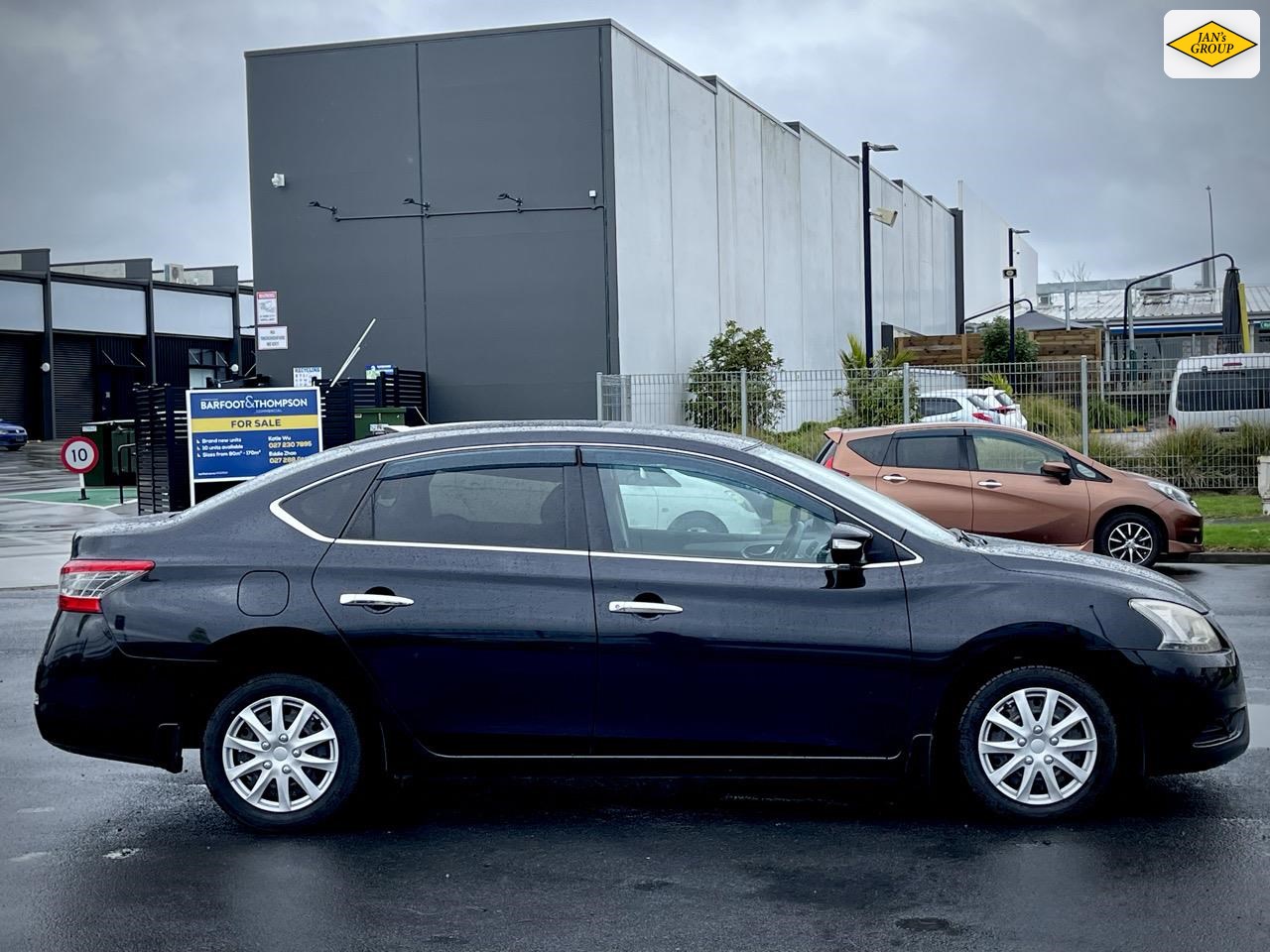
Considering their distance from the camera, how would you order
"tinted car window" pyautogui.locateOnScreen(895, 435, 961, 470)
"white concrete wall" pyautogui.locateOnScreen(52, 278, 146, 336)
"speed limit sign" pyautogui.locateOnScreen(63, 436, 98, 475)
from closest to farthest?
"tinted car window" pyautogui.locateOnScreen(895, 435, 961, 470)
"speed limit sign" pyautogui.locateOnScreen(63, 436, 98, 475)
"white concrete wall" pyautogui.locateOnScreen(52, 278, 146, 336)

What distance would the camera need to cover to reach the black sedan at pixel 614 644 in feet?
18.5

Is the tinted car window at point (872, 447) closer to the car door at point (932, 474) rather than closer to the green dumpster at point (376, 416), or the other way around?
the car door at point (932, 474)

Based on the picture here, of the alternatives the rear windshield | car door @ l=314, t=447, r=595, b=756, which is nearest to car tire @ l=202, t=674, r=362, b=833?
car door @ l=314, t=447, r=595, b=756

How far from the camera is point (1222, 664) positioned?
5805mm

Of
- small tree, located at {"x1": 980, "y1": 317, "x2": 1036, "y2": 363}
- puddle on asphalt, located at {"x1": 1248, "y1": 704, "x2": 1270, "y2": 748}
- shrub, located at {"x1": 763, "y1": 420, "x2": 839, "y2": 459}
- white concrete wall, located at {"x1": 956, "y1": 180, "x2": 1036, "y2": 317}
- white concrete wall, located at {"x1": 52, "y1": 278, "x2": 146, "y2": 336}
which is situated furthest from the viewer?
white concrete wall, located at {"x1": 956, "y1": 180, "x2": 1036, "y2": 317}

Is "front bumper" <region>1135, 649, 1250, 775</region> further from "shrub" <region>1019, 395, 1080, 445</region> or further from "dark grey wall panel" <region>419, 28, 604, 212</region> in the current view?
"dark grey wall panel" <region>419, 28, 604, 212</region>

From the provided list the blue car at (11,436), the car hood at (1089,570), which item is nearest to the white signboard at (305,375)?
the blue car at (11,436)

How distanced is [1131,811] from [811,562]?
1657 millimetres

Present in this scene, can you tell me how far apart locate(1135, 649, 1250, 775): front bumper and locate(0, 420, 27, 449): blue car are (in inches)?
1976

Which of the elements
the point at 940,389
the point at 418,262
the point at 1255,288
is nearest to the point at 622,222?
the point at 418,262

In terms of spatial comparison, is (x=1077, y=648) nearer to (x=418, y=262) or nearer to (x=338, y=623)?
(x=338, y=623)

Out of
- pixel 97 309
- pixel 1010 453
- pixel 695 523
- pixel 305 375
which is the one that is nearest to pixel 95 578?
pixel 695 523

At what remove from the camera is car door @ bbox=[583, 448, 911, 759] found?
563cm

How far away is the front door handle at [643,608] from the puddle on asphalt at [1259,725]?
3.00 metres
